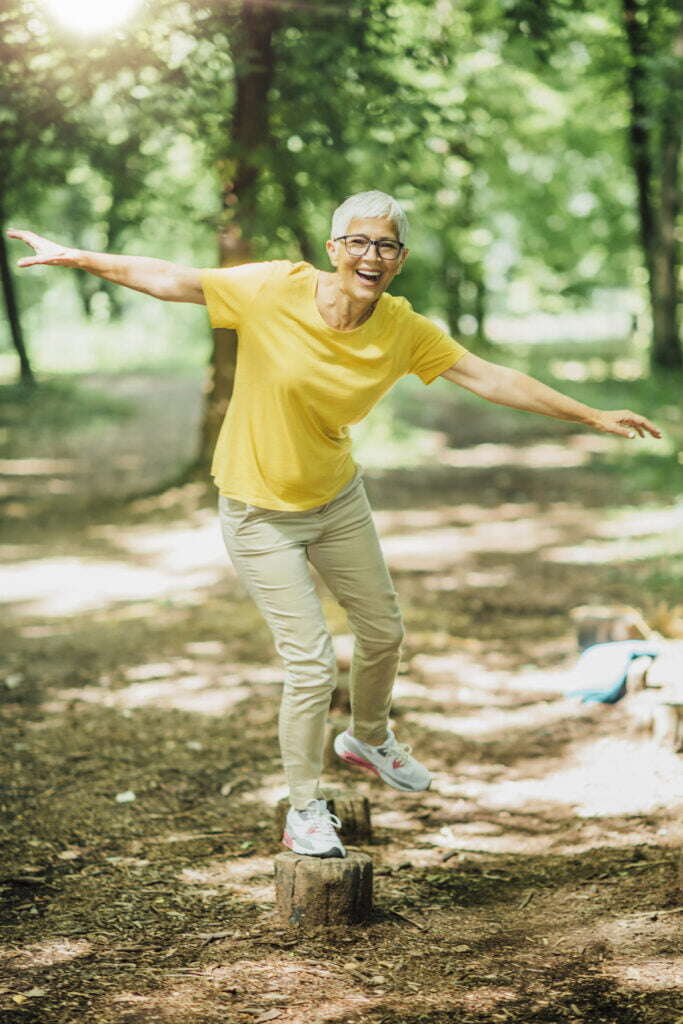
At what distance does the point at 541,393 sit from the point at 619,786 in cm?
199

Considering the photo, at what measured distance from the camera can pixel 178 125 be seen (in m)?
9.51

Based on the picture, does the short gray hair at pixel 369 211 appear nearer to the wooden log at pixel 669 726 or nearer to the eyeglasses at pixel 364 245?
the eyeglasses at pixel 364 245

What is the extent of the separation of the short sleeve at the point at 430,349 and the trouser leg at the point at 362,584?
1.60ft

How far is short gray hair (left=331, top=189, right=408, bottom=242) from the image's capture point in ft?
11.7

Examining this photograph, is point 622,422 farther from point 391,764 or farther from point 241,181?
point 241,181

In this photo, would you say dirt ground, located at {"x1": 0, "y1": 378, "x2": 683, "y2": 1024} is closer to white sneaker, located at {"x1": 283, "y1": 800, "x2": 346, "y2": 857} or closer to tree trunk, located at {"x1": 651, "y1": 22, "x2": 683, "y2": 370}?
white sneaker, located at {"x1": 283, "y1": 800, "x2": 346, "y2": 857}

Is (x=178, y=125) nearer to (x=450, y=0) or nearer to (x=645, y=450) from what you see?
(x=450, y=0)

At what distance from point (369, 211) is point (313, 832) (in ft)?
6.78

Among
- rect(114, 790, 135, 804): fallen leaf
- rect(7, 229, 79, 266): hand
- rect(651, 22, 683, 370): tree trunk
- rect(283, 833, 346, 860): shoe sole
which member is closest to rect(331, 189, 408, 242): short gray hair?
rect(7, 229, 79, 266): hand

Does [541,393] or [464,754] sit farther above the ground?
[541,393]

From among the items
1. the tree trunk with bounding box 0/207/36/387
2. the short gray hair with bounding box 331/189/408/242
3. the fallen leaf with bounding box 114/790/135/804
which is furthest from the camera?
the tree trunk with bounding box 0/207/36/387

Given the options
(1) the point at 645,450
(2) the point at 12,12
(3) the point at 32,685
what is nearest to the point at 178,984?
(3) the point at 32,685

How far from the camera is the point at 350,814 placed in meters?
4.32

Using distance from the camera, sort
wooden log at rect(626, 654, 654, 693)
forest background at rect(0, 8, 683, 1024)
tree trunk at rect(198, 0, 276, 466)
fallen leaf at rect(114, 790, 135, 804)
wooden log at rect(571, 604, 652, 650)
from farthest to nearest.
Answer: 1. tree trunk at rect(198, 0, 276, 466)
2. wooden log at rect(571, 604, 652, 650)
3. wooden log at rect(626, 654, 654, 693)
4. fallen leaf at rect(114, 790, 135, 804)
5. forest background at rect(0, 8, 683, 1024)
